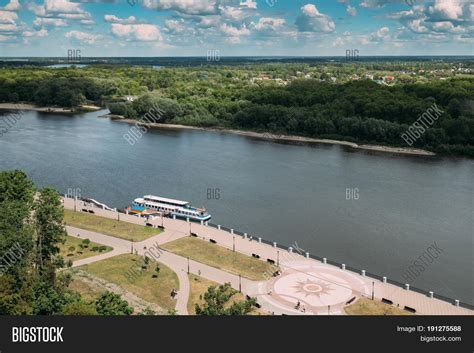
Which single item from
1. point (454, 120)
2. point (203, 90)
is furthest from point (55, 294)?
point (203, 90)

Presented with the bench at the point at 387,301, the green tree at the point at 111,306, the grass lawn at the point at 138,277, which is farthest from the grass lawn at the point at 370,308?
the green tree at the point at 111,306

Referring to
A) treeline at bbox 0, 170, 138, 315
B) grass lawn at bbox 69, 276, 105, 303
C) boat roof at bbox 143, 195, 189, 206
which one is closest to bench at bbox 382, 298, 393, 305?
treeline at bbox 0, 170, 138, 315

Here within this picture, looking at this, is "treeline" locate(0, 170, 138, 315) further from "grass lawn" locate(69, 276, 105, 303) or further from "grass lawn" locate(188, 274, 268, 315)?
"grass lawn" locate(188, 274, 268, 315)

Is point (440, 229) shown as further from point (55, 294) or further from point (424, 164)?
point (55, 294)

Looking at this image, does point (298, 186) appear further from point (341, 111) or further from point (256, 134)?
point (341, 111)

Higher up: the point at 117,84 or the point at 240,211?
the point at 117,84

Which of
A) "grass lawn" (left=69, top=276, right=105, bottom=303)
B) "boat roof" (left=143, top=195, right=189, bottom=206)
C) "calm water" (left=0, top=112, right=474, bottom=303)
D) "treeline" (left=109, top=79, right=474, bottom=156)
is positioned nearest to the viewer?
"grass lawn" (left=69, top=276, right=105, bottom=303)

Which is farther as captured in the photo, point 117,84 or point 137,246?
point 117,84
